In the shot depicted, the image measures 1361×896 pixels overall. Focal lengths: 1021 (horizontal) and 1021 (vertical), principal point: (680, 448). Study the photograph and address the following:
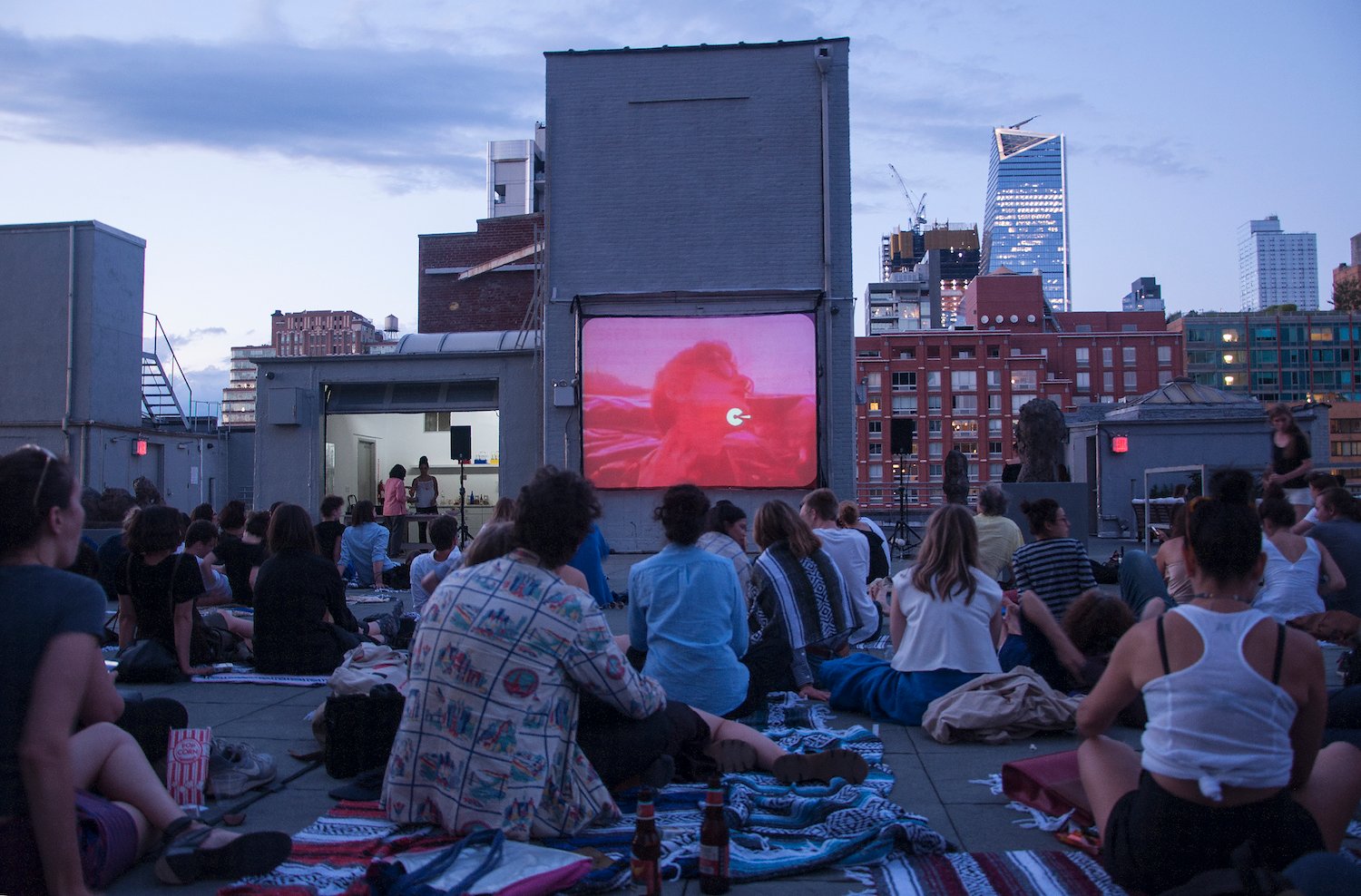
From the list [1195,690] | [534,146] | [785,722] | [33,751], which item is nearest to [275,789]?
[33,751]

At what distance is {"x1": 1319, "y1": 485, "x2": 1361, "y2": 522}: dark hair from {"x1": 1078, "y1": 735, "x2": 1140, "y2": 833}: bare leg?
4.54 metres

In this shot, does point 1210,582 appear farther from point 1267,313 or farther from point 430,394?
point 1267,313

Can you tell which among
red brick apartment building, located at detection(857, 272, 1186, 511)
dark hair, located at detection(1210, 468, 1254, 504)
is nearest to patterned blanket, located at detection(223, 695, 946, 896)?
dark hair, located at detection(1210, 468, 1254, 504)

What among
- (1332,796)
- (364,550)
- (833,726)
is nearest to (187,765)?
(833,726)

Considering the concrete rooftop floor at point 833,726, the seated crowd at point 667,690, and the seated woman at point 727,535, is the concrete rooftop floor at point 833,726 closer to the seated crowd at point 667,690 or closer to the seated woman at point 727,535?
the seated crowd at point 667,690

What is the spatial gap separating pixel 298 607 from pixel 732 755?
351cm

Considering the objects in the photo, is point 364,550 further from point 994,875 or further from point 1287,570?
point 994,875

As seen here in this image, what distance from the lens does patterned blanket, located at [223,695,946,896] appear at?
3199mm

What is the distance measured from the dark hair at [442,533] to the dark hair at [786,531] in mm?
2862

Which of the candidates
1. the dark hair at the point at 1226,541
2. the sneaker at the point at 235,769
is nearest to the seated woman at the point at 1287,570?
the dark hair at the point at 1226,541

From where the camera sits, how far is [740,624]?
4957 millimetres

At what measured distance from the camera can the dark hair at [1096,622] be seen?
539 cm

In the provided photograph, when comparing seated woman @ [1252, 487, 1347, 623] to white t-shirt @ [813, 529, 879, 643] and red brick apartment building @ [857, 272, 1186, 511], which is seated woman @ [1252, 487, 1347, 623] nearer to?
white t-shirt @ [813, 529, 879, 643]

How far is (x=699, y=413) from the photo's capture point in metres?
17.0
